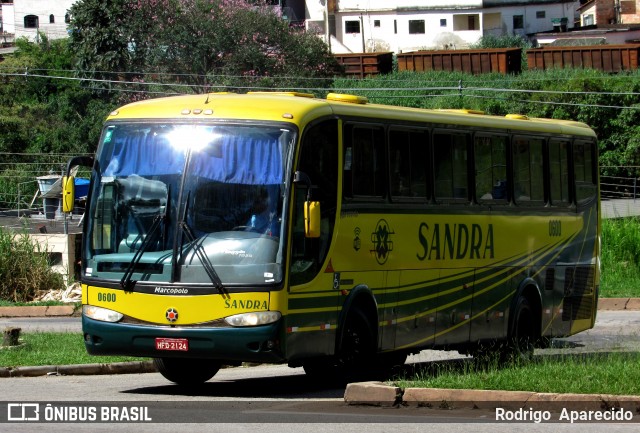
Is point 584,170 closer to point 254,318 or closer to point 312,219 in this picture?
point 312,219

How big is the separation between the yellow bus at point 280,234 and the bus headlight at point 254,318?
0.5 inches

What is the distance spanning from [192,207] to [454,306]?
16.2 feet

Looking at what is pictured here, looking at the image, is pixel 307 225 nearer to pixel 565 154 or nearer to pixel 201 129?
pixel 201 129

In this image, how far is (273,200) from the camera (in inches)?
502

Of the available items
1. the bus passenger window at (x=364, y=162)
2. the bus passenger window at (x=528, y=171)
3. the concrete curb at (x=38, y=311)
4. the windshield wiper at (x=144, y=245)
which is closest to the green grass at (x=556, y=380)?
the bus passenger window at (x=364, y=162)

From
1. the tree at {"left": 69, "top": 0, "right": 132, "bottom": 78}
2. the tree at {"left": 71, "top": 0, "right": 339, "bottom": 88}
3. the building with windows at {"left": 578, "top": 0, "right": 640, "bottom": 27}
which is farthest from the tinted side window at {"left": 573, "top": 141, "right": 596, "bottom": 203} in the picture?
the building with windows at {"left": 578, "top": 0, "right": 640, "bottom": 27}

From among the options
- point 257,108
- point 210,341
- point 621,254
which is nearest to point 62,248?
point 621,254

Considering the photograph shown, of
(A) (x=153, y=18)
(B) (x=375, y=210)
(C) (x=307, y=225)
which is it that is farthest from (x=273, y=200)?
(A) (x=153, y=18)

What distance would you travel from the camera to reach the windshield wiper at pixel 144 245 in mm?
12883

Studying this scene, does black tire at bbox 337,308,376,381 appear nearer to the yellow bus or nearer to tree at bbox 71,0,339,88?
the yellow bus

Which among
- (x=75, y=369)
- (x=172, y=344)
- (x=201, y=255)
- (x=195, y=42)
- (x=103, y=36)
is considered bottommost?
(x=75, y=369)

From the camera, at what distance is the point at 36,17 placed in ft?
321

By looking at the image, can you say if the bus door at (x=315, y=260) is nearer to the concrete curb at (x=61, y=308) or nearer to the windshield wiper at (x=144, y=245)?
the windshield wiper at (x=144, y=245)

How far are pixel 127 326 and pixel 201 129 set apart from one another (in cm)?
234
